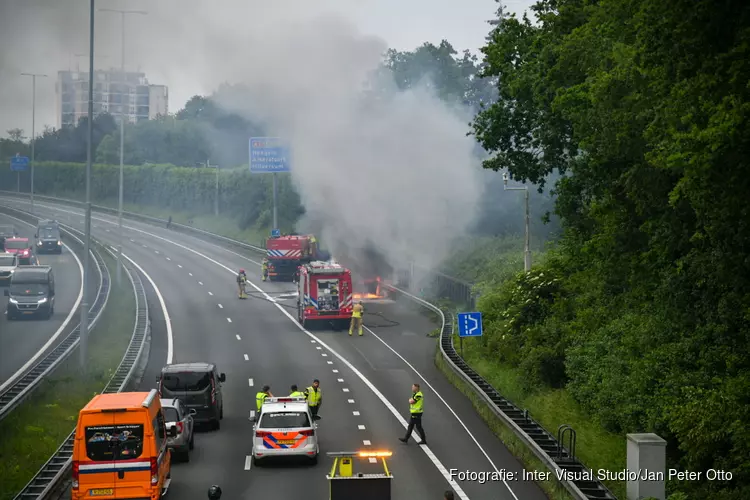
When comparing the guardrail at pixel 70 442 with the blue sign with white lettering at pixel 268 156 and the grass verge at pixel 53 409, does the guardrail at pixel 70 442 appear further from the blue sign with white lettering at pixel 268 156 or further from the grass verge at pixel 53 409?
the blue sign with white lettering at pixel 268 156

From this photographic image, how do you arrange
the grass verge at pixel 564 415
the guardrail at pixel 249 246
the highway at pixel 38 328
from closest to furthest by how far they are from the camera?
the grass verge at pixel 564 415, the highway at pixel 38 328, the guardrail at pixel 249 246

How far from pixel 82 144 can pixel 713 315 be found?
145 metres

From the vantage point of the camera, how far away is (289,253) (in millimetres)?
67062

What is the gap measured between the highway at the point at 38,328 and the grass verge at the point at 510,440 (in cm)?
1747

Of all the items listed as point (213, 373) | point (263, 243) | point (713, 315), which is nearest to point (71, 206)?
point (263, 243)

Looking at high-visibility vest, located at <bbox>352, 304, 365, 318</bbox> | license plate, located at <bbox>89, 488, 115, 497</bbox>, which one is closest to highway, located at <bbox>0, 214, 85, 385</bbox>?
high-visibility vest, located at <bbox>352, 304, 365, 318</bbox>

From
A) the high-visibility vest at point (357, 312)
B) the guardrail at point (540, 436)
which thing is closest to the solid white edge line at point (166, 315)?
the high-visibility vest at point (357, 312)

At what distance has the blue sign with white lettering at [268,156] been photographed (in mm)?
78875

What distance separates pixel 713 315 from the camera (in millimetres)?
25062

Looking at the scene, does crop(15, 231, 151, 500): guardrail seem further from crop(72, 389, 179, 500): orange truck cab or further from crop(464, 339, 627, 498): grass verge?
crop(464, 339, 627, 498): grass verge

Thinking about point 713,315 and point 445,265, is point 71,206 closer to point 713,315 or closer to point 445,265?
point 445,265

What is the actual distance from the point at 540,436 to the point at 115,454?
34.9 feet

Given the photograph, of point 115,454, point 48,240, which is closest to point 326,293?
point 115,454

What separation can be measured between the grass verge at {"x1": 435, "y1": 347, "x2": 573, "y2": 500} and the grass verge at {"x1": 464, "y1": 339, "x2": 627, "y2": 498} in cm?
103
